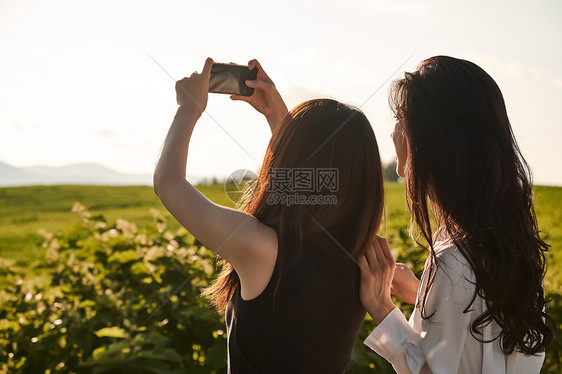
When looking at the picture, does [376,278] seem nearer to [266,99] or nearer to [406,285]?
[406,285]

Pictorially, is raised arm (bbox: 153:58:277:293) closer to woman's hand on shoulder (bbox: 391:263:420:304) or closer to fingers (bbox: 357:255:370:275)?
fingers (bbox: 357:255:370:275)

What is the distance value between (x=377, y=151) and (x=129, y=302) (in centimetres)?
188

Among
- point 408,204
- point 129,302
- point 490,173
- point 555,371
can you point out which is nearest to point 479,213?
point 490,173

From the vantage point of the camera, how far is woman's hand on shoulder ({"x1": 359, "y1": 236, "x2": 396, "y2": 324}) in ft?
5.79

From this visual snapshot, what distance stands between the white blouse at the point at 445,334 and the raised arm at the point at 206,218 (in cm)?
51

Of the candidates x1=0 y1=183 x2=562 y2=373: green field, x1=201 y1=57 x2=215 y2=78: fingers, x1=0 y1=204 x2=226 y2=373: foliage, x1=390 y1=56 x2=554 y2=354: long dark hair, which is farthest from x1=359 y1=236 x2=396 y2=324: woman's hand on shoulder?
x1=0 y1=183 x2=562 y2=373: green field

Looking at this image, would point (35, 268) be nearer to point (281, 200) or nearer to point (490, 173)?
point (281, 200)

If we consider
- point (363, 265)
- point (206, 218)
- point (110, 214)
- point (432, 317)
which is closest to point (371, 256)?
point (363, 265)

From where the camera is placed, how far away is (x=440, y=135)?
1843 millimetres

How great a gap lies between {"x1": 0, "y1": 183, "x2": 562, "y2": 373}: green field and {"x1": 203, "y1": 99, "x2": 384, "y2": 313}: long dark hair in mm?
2340

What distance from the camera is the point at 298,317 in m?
1.69

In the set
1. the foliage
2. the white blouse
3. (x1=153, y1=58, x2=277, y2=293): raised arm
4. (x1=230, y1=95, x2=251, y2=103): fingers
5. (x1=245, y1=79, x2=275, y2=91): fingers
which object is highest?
(x1=245, y1=79, x2=275, y2=91): fingers

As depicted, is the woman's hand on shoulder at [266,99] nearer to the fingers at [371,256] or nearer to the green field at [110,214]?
the fingers at [371,256]

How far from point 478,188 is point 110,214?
9.93 meters
